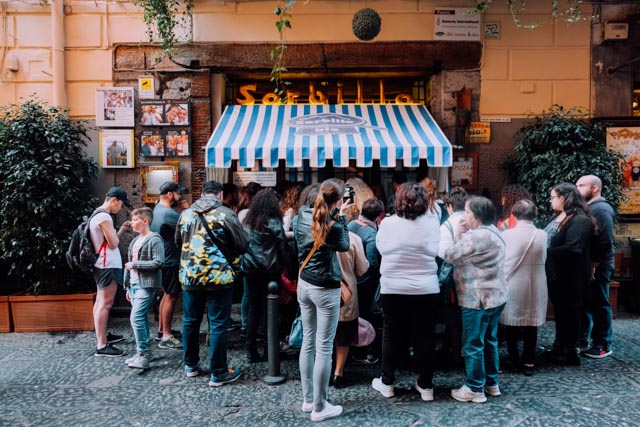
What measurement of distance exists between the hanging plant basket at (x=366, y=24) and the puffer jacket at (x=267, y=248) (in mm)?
3342

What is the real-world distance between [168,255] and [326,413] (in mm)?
2753

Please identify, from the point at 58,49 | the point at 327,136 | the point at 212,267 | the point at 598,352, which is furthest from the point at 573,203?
the point at 58,49

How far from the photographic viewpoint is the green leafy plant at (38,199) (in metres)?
6.01

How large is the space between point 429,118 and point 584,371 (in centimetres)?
391

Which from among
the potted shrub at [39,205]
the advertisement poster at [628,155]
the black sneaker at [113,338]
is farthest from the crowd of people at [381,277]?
the advertisement poster at [628,155]

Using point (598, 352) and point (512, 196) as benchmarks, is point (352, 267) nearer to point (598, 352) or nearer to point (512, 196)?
point (512, 196)

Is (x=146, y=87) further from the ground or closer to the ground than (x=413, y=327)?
further from the ground

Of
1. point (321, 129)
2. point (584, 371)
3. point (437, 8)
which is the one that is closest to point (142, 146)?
point (321, 129)

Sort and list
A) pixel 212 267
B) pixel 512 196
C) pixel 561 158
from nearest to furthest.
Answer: pixel 212 267, pixel 512 196, pixel 561 158

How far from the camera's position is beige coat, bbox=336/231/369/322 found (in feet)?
13.9

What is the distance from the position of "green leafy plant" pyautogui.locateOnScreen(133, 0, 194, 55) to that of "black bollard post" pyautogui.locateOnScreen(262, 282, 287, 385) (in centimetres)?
420

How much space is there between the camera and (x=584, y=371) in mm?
4719

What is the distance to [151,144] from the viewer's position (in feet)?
23.0

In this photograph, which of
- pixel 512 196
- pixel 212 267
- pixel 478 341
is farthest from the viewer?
pixel 512 196
